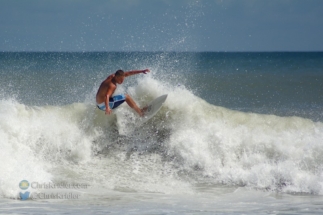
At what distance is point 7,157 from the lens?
8.51 meters

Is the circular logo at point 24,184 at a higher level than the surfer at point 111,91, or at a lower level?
lower

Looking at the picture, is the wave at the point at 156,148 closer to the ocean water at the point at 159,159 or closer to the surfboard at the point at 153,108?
the ocean water at the point at 159,159

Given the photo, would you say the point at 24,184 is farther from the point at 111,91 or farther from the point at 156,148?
the point at 156,148

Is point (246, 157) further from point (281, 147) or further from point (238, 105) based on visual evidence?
point (238, 105)

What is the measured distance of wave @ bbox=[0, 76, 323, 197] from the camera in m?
8.55

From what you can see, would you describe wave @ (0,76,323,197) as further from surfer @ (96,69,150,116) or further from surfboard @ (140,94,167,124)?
surfer @ (96,69,150,116)

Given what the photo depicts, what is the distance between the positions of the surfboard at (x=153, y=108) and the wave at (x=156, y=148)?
246 millimetres

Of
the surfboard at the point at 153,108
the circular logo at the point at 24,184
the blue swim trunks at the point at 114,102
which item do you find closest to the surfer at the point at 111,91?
the blue swim trunks at the point at 114,102

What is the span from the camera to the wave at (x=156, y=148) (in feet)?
28.1

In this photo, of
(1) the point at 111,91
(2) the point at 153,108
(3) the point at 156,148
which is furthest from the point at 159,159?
(1) the point at 111,91

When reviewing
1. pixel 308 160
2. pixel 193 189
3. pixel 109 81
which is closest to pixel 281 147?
pixel 308 160

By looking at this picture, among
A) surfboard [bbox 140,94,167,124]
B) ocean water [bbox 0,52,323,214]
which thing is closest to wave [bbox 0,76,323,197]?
ocean water [bbox 0,52,323,214]

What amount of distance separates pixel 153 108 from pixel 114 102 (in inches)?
37.2

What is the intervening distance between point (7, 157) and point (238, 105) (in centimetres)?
1033
